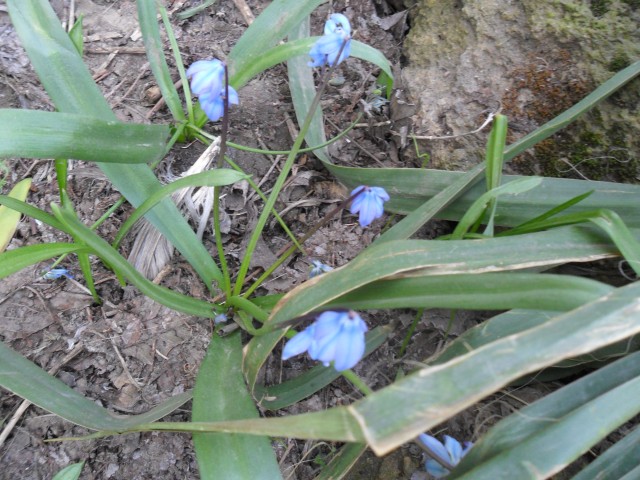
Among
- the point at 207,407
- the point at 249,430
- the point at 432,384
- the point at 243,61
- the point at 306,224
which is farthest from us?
the point at 306,224

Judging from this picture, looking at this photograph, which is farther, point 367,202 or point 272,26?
point 272,26

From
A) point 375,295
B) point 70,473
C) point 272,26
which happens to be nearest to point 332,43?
point 272,26

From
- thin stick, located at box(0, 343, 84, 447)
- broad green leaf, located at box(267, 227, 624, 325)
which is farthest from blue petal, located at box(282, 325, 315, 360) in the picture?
thin stick, located at box(0, 343, 84, 447)

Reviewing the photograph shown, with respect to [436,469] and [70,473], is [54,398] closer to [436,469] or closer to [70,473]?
[70,473]

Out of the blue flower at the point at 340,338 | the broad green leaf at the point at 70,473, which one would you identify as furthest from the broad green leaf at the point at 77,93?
the blue flower at the point at 340,338

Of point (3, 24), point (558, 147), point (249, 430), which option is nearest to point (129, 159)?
point (249, 430)

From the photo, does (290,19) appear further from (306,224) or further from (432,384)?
(432,384)
